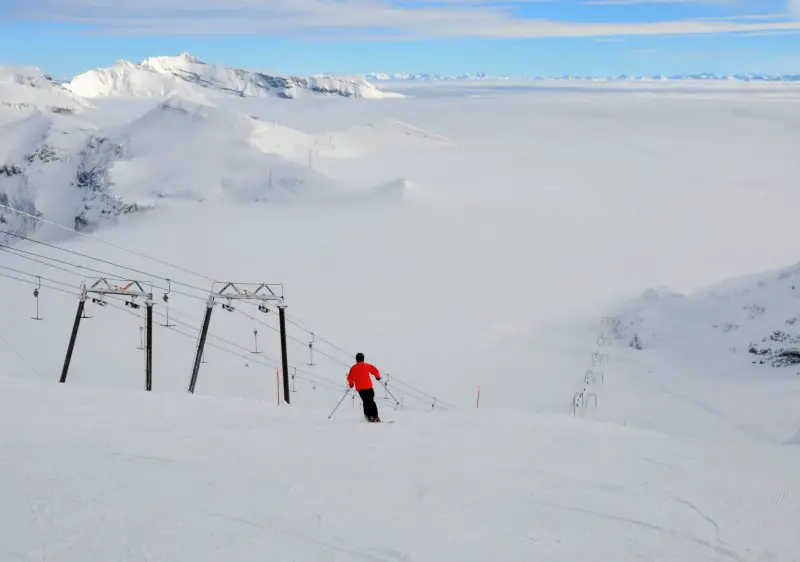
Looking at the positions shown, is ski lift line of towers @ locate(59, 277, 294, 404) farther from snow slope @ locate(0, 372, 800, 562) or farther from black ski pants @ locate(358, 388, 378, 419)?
snow slope @ locate(0, 372, 800, 562)

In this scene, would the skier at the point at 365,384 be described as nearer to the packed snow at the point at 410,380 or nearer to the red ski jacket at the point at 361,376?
the red ski jacket at the point at 361,376

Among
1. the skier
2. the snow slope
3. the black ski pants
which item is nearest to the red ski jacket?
the skier

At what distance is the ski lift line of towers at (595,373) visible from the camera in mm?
27656

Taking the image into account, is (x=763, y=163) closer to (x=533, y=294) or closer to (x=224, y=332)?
(x=533, y=294)

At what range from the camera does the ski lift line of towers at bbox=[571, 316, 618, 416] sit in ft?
90.7

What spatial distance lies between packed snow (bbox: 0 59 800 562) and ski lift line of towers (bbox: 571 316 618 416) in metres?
0.16

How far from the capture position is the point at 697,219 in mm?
89750

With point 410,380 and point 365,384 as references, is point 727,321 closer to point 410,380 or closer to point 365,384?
point 410,380

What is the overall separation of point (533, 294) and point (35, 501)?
4276 centimetres

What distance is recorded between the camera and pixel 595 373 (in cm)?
3134

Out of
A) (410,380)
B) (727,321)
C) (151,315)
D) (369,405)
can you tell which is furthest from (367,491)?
(727,321)

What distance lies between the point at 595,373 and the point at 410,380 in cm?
769

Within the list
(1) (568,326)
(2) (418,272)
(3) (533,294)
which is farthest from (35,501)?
(2) (418,272)

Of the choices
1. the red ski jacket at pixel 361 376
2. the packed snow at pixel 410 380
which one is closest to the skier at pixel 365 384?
the red ski jacket at pixel 361 376
